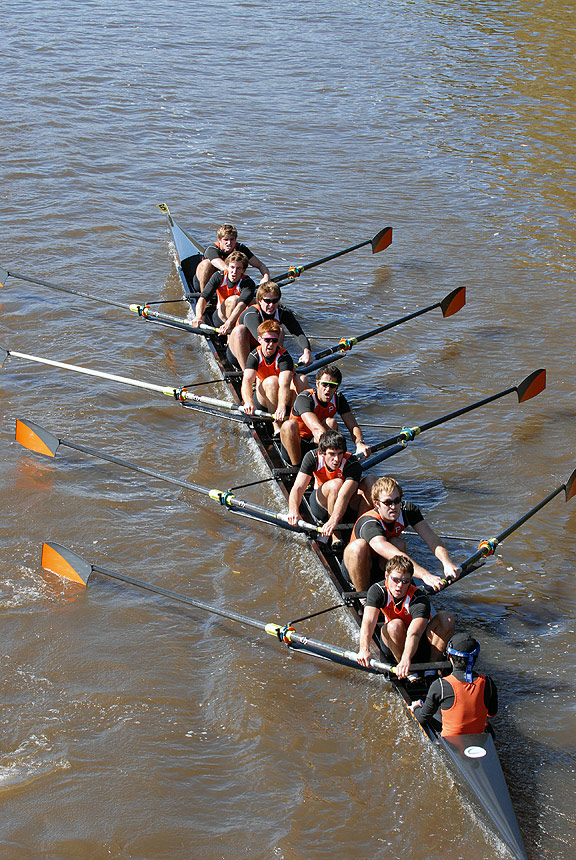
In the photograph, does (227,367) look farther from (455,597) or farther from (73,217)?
(73,217)

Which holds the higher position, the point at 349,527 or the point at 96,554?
the point at 349,527

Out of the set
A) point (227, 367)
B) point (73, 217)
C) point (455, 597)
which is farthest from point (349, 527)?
point (73, 217)

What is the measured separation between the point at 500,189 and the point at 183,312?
694cm

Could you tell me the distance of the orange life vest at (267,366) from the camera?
8.74 meters

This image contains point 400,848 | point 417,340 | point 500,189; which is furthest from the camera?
point 500,189

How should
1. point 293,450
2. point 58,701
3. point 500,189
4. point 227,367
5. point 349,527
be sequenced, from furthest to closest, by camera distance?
point 500,189 < point 227,367 < point 293,450 < point 349,527 < point 58,701

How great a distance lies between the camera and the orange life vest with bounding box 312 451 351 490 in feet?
23.4

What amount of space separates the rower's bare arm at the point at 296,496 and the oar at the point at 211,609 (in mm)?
865

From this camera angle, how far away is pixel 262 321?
30.8 feet

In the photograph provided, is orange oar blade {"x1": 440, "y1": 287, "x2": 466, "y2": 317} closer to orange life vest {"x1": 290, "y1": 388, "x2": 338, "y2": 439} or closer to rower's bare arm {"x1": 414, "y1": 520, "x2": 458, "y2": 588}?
orange life vest {"x1": 290, "y1": 388, "x2": 338, "y2": 439}

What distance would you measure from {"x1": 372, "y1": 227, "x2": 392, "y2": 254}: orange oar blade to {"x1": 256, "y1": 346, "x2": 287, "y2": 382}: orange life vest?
16.2 feet

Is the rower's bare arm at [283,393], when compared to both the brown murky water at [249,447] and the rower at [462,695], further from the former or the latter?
the rower at [462,695]

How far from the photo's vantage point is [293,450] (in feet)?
26.6

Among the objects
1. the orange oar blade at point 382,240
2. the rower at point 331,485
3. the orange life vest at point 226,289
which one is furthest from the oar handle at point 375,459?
the orange oar blade at point 382,240
